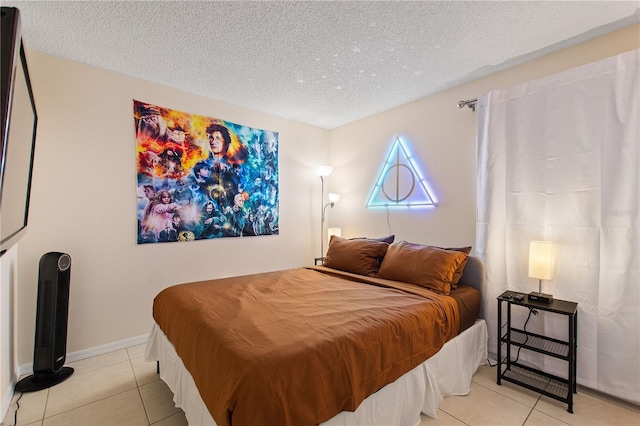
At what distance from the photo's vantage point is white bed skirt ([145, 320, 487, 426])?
1.50m

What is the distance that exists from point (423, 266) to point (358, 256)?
72 cm

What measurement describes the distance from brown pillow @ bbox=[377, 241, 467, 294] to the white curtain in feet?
1.39

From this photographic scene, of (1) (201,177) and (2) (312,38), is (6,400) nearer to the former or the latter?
(1) (201,177)

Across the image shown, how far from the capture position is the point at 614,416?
184 centimetres

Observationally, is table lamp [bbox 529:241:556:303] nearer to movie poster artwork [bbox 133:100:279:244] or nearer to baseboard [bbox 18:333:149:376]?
movie poster artwork [bbox 133:100:279:244]

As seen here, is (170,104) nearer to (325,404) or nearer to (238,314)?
(238,314)

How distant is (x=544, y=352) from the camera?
6.57ft

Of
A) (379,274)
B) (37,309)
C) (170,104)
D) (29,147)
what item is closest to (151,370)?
(37,309)

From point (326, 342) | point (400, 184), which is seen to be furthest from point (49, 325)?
point (400, 184)

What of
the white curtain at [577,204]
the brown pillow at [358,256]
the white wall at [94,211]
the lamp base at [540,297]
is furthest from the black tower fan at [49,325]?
the lamp base at [540,297]

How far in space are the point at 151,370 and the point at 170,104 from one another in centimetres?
255

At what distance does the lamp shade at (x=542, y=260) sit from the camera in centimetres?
210

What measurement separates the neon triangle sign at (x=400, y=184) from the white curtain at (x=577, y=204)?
0.74 m

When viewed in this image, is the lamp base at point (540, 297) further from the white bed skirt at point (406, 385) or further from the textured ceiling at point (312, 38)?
the textured ceiling at point (312, 38)
